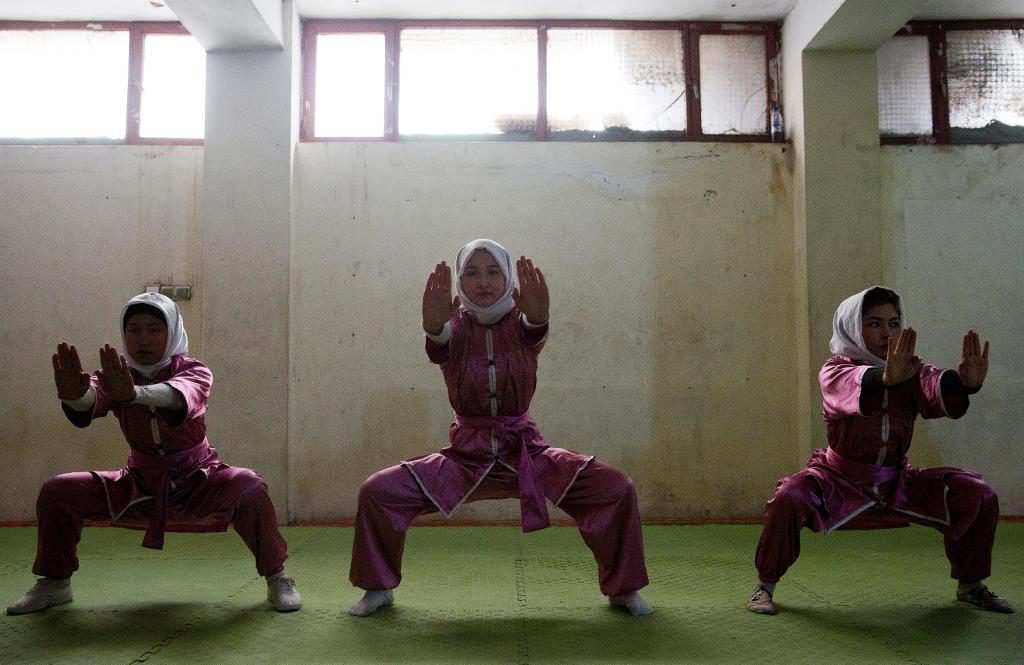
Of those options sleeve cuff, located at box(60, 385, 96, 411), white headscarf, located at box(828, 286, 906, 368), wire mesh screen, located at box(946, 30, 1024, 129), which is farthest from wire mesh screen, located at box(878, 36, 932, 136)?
sleeve cuff, located at box(60, 385, 96, 411)

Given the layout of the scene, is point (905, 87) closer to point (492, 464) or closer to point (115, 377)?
point (492, 464)

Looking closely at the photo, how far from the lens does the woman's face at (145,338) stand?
10.2 ft

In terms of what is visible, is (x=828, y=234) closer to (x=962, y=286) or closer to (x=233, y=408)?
(x=962, y=286)

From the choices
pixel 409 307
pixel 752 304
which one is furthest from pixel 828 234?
pixel 409 307

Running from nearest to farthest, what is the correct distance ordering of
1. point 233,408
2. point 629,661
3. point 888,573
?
point 629,661, point 888,573, point 233,408

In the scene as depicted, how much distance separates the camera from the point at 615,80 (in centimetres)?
535

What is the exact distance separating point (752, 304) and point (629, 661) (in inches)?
129

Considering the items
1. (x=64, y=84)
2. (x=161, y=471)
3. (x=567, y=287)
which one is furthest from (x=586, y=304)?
(x=64, y=84)

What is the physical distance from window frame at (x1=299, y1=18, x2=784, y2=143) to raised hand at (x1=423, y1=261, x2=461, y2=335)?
2.54 meters

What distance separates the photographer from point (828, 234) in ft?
16.2

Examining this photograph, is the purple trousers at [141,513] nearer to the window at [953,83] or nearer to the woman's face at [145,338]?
the woman's face at [145,338]

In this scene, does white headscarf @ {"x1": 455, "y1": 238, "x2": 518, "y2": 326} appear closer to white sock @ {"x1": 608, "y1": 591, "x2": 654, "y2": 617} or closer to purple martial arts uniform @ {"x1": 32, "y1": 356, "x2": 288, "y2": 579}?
purple martial arts uniform @ {"x1": 32, "y1": 356, "x2": 288, "y2": 579}

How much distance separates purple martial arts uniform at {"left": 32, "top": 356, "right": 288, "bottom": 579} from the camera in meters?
2.93

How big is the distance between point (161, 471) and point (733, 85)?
14.1ft
